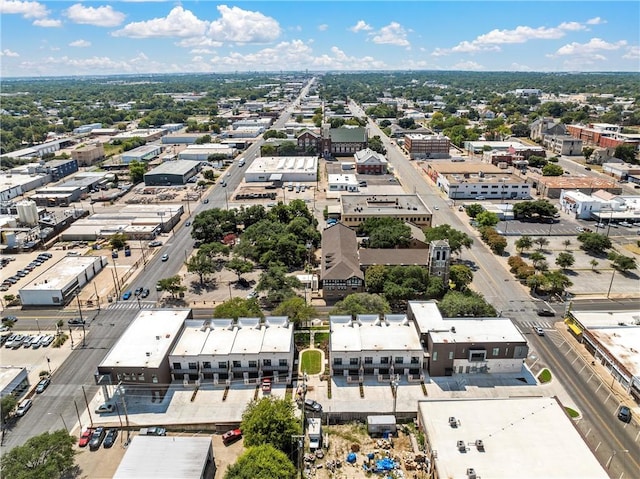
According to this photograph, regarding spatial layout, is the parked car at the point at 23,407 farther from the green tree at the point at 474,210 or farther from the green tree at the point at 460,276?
the green tree at the point at 474,210

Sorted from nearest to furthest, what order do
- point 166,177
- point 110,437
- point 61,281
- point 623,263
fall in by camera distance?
point 110,437 → point 61,281 → point 623,263 → point 166,177

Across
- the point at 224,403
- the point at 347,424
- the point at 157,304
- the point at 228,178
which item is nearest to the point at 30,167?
the point at 228,178

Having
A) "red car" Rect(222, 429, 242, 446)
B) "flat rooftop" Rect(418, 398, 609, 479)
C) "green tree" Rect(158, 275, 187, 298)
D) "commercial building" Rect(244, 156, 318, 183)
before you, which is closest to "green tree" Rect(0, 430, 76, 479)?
"red car" Rect(222, 429, 242, 446)

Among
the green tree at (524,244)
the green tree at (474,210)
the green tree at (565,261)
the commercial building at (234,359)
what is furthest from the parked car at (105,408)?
the green tree at (474,210)

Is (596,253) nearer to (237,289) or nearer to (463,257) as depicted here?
(463,257)

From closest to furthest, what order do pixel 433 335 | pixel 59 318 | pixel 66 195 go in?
pixel 433 335, pixel 59 318, pixel 66 195

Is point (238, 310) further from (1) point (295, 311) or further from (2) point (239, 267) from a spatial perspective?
(2) point (239, 267)

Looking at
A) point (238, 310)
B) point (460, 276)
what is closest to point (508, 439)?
point (460, 276)
